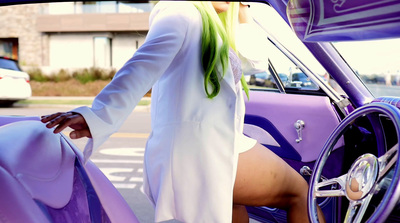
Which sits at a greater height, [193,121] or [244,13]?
[244,13]

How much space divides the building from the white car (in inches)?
425

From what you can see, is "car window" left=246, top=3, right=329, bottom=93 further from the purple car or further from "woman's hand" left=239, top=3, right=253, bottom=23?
"woman's hand" left=239, top=3, right=253, bottom=23

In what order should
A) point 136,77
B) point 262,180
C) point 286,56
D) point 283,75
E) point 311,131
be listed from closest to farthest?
point 136,77 < point 262,180 < point 311,131 < point 286,56 < point 283,75

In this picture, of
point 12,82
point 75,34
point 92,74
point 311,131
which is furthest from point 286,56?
point 75,34

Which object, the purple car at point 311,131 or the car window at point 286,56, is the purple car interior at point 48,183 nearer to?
the purple car at point 311,131

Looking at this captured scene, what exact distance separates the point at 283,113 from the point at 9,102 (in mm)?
11111

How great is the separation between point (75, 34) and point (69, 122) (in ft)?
78.9

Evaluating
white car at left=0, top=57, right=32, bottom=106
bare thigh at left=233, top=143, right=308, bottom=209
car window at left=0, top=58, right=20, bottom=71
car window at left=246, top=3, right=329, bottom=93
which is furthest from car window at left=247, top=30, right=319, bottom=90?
car window at left=0, top=58, right=20, bottom=71

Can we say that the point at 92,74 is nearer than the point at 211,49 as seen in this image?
No

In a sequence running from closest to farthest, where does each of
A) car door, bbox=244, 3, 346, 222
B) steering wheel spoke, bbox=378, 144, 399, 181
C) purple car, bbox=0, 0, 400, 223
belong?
purple car, bbox=0, 0, 400, 223 → steering wheel spoke, bbox=378, 144, 399, 181 → car door, bbox=244, 3, 346, 222

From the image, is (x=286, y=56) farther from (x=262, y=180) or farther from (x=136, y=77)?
(x=136, y=77)

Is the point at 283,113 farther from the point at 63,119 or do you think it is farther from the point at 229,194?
the point at 63,119

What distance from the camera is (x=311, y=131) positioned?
8.11 feet

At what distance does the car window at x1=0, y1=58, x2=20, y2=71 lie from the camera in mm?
11383
